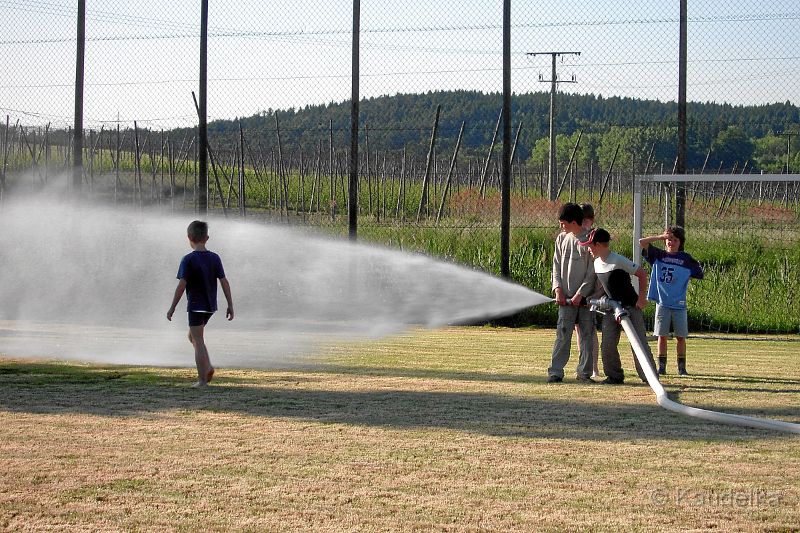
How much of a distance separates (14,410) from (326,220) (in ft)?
53.2

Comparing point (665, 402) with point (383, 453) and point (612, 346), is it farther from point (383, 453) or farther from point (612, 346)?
point (383, 453)

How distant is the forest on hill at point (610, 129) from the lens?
22.2 meters

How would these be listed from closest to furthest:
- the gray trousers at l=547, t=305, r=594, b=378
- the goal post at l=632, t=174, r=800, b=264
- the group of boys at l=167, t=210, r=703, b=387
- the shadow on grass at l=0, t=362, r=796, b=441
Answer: the shadow on grass at l=0, t=362, r=796, b=441 < the group of boys at l=167, t=210, r=703, b=387 < the gray trousers at l=547, t=305, r=594, b=378 < the goal post at l=632, t=174, r=800, b=264

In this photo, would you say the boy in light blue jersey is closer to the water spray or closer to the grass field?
the grass field

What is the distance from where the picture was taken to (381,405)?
9.45 metres

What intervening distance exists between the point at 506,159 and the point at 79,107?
8.77 metres

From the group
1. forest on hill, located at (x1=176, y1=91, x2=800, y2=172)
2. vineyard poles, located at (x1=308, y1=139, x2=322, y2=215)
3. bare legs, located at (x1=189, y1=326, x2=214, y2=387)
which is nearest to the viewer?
bare legs, located at (x1=189, y1=326, x2=214, y2=387)

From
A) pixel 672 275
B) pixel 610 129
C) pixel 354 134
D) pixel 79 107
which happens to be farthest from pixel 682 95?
pixel 79 107

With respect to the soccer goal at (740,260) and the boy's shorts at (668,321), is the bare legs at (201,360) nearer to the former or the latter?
the boy's shorts at (668,321)

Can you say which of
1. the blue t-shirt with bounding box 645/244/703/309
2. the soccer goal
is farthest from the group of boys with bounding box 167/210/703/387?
the soccer goal

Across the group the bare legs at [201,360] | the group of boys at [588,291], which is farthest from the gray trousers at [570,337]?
the bare legs at [201,360]

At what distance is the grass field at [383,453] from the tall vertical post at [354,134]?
31.8ft

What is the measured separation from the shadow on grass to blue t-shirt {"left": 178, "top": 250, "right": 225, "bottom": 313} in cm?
83

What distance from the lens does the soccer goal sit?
19344 mm
